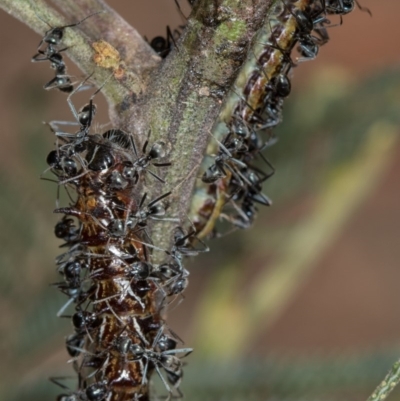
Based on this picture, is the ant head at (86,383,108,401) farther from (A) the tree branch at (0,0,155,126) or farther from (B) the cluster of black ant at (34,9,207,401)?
(A) the tree branch at (0,0,155,126)

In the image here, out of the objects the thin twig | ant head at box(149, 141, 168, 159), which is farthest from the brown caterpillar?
the thin twig

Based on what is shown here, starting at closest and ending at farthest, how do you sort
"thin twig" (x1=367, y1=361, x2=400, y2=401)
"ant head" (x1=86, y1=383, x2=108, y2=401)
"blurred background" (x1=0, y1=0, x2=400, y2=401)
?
1. "thin twig" (x1=367, y1=361, x2=400, y2=401)
2. "ant head" (x1=86, y1=383, x2=108, y2=401)
3. "blurred background" (x1=0, y1=0, x2=400, y2=401)

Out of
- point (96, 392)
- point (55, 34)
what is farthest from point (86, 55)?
point (96, 392)

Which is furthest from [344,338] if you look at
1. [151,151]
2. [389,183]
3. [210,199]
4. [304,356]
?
[151,151]

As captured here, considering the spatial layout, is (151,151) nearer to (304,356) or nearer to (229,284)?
(304,356)

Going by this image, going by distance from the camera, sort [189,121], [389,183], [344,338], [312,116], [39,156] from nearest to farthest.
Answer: [189,121] → [312,116] → [39,156] → [344,338] → [389,183]

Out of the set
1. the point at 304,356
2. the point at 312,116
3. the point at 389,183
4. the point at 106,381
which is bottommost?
the point at 106,381

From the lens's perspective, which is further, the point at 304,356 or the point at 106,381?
the point at 304,356

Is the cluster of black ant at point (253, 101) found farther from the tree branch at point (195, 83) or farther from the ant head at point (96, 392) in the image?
the ant head at point (96, 392)

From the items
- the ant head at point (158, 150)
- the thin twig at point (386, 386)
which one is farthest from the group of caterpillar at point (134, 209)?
the thin twig at point (386, 386)
